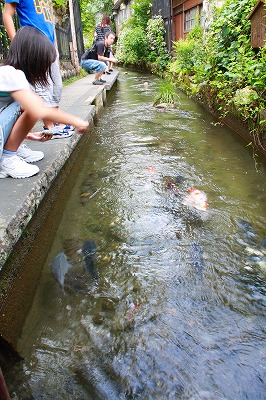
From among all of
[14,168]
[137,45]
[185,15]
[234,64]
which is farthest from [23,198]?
[137,45]

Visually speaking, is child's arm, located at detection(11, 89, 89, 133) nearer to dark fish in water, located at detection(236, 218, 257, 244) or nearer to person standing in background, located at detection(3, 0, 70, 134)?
person standing in background, located at detection(3, 0, 70, 134)

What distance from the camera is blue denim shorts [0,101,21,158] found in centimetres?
223

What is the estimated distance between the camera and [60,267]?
2273 millimetres

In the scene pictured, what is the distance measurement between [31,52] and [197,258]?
188 cm

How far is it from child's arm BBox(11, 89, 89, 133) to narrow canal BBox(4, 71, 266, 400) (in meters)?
1.06

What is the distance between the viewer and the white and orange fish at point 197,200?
3.05 metres

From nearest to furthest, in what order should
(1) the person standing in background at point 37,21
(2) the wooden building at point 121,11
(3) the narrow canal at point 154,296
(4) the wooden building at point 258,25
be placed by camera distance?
(3) the narrow canal at point 154,296 < (1) the person standing in background at point 37,21 < (4) the wooden building at point 258,25 < (2) the wooden building at point 121,11

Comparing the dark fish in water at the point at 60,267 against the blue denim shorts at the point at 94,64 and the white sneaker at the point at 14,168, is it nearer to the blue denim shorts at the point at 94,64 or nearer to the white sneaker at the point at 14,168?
the white sneaker at the point at 14,168

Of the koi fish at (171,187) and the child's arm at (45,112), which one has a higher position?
the child's arm at (45,112)

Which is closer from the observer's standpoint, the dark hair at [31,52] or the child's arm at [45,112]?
the child's arm at [45,112]

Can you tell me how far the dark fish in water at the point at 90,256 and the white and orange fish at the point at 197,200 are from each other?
1.09m

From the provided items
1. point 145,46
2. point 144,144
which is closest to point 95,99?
point 144,144

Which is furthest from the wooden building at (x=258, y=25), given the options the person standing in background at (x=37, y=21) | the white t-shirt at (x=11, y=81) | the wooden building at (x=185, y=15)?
the wooden building at (x=185, y=15)

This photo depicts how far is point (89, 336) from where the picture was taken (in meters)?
1.76
